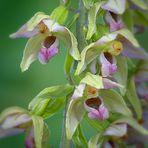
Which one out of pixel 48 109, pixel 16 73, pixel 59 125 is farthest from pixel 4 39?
pixel 48 109

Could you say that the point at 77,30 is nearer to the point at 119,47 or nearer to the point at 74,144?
the point at 119,47

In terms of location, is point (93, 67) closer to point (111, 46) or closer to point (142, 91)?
point (111, 46)

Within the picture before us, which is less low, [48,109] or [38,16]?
[38,16]

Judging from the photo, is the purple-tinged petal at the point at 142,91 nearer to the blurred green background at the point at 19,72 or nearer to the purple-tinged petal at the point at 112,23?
the purple-tinged petal at the point at 112,23

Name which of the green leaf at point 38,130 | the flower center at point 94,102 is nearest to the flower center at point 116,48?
the flower center at point 94,102

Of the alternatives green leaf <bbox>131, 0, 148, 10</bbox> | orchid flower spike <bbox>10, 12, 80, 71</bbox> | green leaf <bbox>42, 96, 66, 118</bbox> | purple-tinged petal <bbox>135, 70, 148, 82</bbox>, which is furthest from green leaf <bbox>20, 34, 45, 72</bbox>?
purple-tinged petal <bbox>135, 70, 148, 82</bbox>

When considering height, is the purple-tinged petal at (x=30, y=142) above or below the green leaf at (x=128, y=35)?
below

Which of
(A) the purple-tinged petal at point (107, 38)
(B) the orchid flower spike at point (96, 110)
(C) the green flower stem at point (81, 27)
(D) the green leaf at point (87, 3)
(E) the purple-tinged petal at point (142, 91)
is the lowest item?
(E) the purple-tinged petal at point (142, 91)
